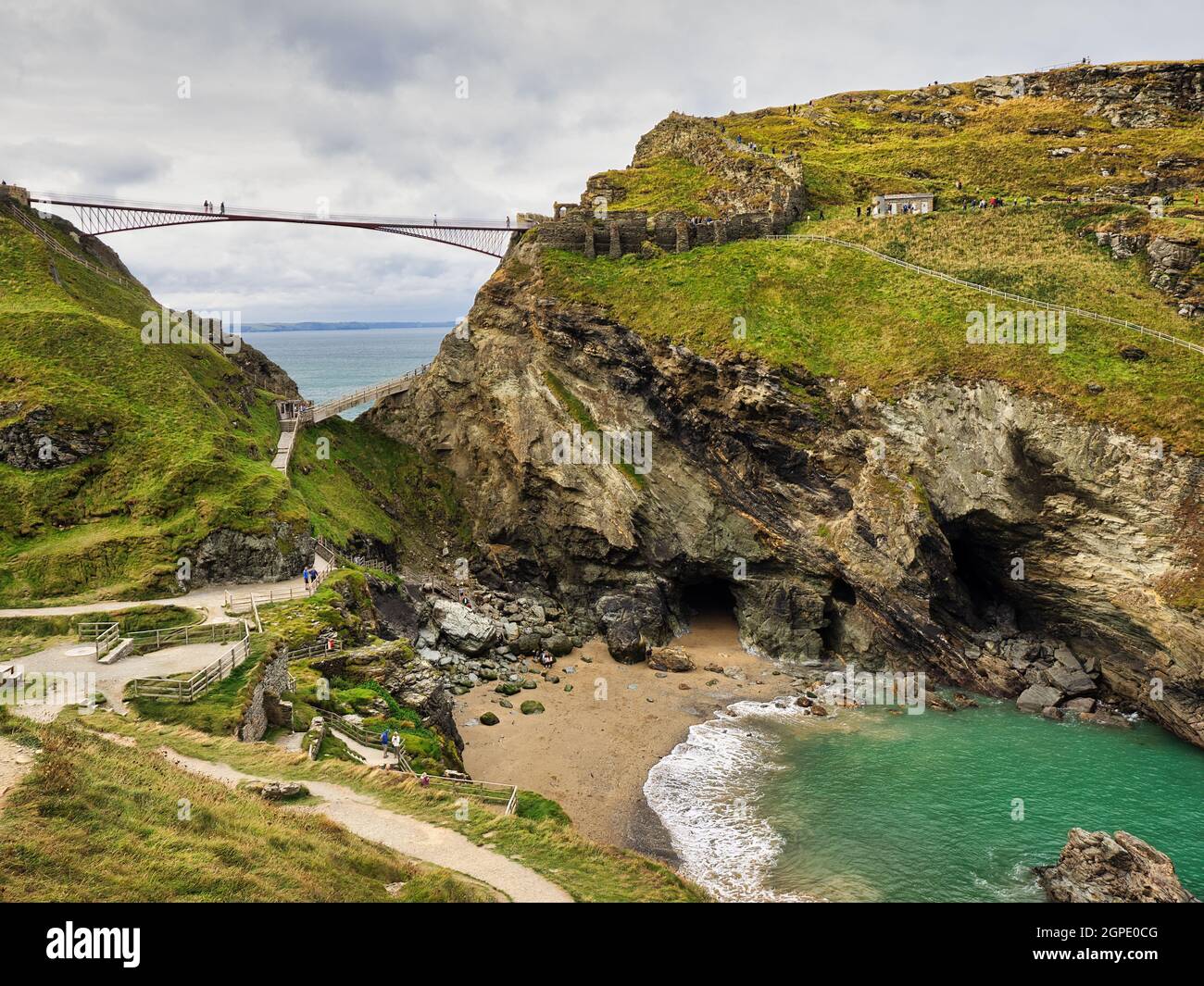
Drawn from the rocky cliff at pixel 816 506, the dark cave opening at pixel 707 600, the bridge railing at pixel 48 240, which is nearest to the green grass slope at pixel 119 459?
the bridge railing at pixel 48 240

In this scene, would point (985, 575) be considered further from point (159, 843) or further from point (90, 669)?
point (90, 669)

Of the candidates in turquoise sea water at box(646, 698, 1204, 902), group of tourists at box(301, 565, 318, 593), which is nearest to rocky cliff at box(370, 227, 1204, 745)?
turquoise sea water at box(646, 698, 1204, 902)

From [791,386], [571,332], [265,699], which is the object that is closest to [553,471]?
[571,332]

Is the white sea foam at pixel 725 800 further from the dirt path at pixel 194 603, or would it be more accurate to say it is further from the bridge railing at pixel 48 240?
the bridge railing at pixel 48 240

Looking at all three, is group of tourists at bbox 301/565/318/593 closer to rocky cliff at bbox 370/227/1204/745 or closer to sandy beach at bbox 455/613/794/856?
sandy beach at bbox 455/613/794/856

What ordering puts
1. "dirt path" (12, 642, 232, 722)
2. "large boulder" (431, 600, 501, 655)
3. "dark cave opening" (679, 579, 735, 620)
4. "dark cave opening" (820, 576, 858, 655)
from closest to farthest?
"dirt path" (12, 642, 232, 722) < "large boulder" (431, 600, 501, 655) < "dark cave opening" (820, 576, 858, 655) < "dark cave opening" (679, 579, 735, 620)

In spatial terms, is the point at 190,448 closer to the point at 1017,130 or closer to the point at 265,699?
the point at 265,699

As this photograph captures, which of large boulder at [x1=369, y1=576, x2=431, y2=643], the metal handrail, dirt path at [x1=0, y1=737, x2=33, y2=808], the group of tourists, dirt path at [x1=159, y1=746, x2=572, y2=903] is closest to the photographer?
dirt path at [x1=0, y1=737, x2=33, y2=808]

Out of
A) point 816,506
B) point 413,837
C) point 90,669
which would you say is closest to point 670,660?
point 816,506

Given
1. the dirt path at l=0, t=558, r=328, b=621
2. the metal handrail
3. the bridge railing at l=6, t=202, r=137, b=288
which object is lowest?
the dirt path at l=0, t=558, r=328, b=621
